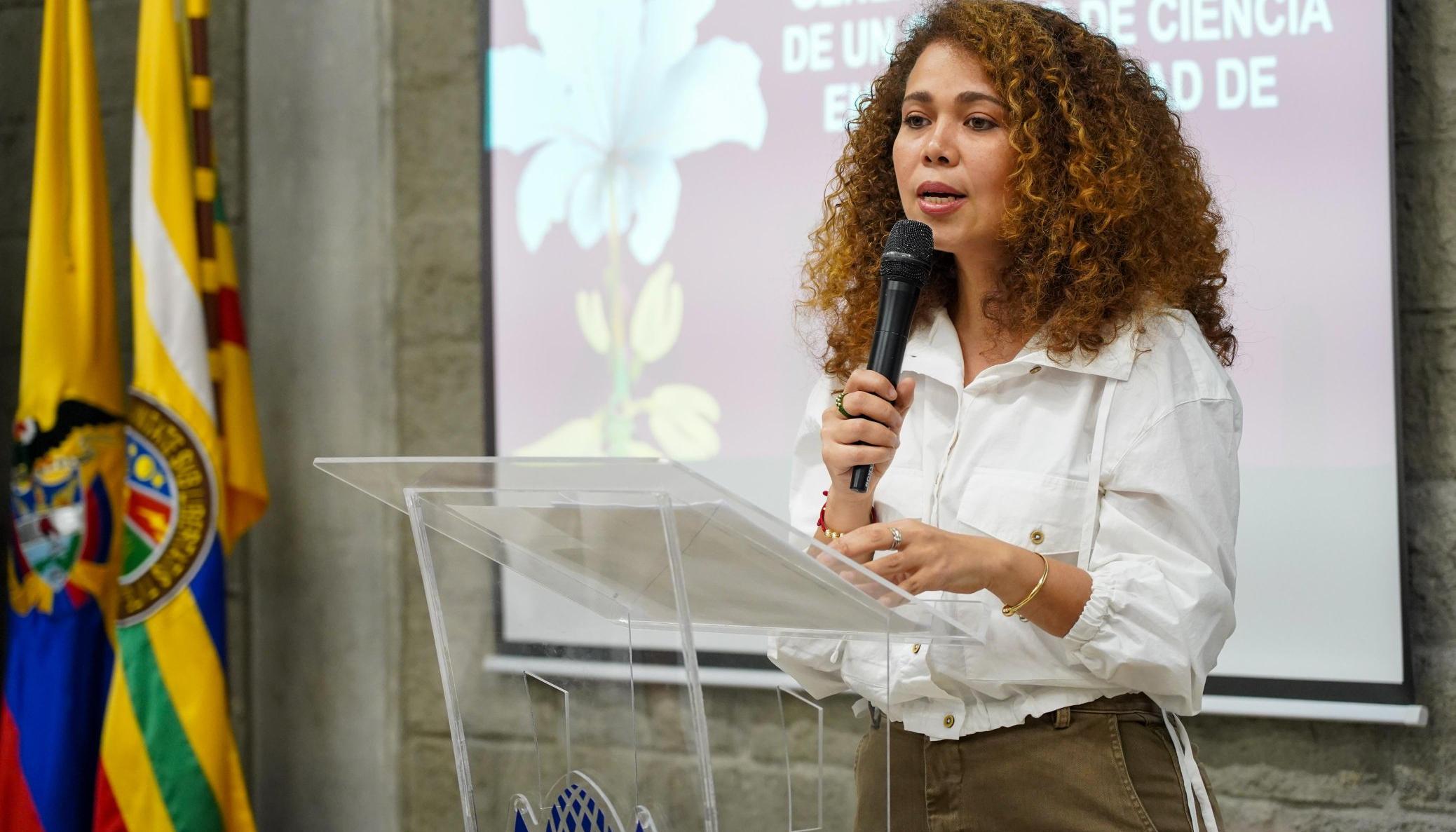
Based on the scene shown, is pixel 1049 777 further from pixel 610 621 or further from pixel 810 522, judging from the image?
pixel 610 621

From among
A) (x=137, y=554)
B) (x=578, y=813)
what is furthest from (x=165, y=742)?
(x=578, y=813)

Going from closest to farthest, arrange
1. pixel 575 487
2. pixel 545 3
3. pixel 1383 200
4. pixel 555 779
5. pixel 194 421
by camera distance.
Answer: pixel 575 487, pixel 555 779, pixel 1383 200, pixel 194 421, pixel 545 3

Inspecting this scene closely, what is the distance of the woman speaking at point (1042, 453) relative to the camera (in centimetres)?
127

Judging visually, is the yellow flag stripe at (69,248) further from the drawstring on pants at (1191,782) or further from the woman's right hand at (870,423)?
the drawstring on pants at (1191,782)

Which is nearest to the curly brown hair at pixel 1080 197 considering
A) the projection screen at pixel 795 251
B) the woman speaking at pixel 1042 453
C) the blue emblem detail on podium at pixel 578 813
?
the woman speaking at pixel 1042 453

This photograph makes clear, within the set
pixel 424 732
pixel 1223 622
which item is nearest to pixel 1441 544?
pixel 1223 622

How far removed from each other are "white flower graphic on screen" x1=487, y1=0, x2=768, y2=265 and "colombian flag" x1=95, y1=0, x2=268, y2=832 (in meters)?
0.66

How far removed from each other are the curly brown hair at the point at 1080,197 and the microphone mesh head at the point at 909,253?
0.56 ft

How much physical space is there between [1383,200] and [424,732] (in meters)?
2.24

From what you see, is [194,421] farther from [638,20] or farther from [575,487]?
[575,487]

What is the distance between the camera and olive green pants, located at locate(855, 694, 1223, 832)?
4.32ft

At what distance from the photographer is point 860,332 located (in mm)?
1650

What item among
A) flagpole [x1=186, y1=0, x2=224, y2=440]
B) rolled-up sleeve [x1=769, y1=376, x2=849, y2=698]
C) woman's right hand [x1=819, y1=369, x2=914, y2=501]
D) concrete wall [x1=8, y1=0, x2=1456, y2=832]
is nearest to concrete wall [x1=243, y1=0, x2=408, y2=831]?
concrete wall [x1=8, y1=0, x2=1456, y2=832]

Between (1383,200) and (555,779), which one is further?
(1383,200)
